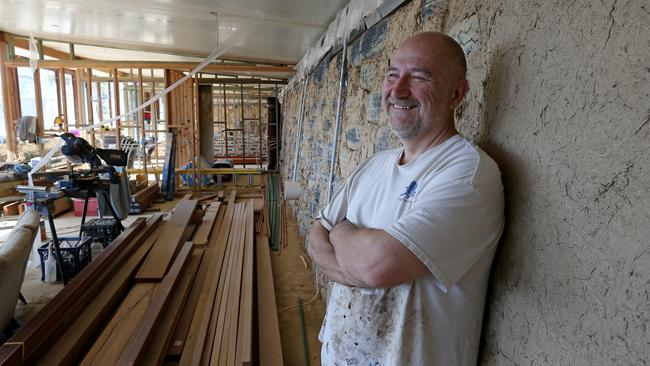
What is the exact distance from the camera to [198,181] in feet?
25.8

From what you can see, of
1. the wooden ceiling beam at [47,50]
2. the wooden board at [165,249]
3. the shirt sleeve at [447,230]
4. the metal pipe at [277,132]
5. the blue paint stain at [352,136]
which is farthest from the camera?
the metal pipe at [277,132]

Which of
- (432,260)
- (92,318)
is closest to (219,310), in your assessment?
(92,318)

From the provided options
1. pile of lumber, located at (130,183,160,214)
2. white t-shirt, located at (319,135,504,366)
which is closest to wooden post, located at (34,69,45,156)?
pile of lumber, located at (130,183,160,214)

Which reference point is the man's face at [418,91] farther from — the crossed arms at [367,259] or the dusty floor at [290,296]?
the dusty floor at [290,296]

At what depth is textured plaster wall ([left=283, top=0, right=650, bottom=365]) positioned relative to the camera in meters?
0.67

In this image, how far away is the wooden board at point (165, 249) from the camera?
2.94 m

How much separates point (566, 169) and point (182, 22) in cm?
470

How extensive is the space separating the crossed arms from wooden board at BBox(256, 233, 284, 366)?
1.27 m

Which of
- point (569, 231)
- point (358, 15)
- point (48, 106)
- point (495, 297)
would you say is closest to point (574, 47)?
point (569, 231)

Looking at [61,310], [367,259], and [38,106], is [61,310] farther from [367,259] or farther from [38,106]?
[38,106]

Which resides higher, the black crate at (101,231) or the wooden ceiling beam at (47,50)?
the wooden ceiling beam at (47,50)

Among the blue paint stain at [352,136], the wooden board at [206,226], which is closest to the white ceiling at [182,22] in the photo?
the blue paint stain at [352,136]

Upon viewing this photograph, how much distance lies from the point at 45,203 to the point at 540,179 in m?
3.99

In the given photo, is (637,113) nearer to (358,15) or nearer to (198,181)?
(358,15)
